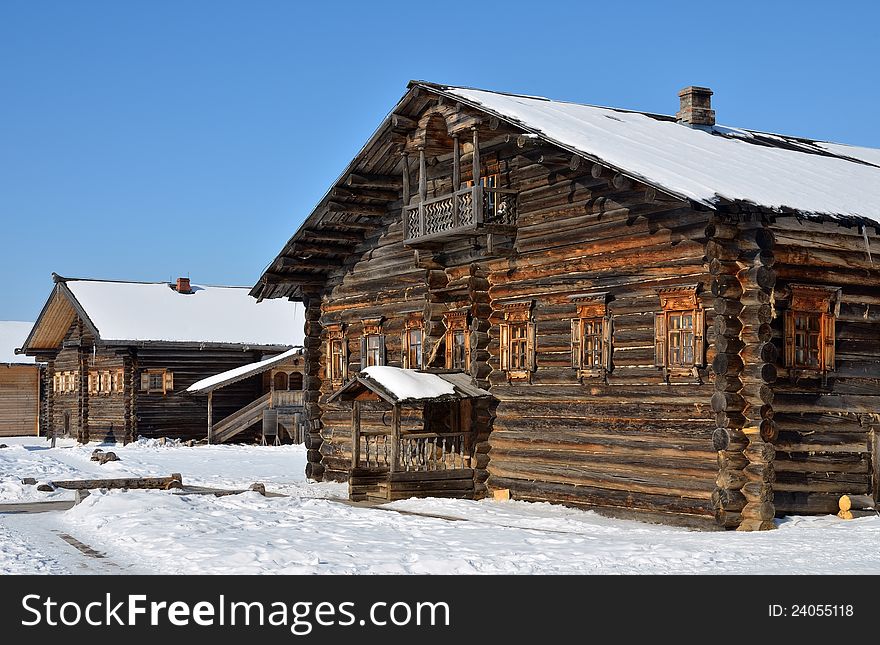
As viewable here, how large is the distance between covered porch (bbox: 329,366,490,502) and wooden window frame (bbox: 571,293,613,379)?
266 cm

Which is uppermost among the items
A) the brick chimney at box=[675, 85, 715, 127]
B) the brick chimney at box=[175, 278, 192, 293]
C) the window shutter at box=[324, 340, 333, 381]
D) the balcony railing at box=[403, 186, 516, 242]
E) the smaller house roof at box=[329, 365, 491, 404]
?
the brick chimney at box=[675, 85, 715, 127]

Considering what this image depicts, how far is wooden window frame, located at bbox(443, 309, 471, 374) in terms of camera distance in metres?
24.3

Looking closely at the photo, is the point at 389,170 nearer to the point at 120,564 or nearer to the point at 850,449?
the point at 850,449

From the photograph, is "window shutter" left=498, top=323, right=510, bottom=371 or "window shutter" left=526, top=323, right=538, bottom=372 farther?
"window shutter" left=498, top=323, right=510, bottom=371

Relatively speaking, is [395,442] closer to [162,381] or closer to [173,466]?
[173,466]

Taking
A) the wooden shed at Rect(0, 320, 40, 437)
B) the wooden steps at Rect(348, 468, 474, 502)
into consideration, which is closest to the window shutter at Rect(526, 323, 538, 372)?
the wooden steps at Rect(348, 468, 474, 502)

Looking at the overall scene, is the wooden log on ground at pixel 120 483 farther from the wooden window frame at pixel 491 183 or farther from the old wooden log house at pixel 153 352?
the old wooden log house at pixel 153 352

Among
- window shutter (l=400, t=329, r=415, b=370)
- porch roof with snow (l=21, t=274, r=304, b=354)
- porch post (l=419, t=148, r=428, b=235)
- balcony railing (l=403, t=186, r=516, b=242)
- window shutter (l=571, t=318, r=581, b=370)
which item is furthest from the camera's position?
porch roof with snow (l=21, t=274, r=304, b=354)

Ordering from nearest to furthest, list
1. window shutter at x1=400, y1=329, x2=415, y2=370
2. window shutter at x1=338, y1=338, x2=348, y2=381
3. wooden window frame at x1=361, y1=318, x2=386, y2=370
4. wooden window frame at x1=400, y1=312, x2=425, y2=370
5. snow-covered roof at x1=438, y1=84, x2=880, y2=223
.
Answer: snow-covered roof at x1=438, y1=84, x2=880, y2=223 < wooden window frame at x1=400, y1=312, x2=425, y2=370 < window shutter at x1=400, y1=329, x2=415, y2=370 < wooden window frame at x1=361, y1=318, x2=386, y2=370 < window shutter at x1=338, y1=338, x2=348, y2=381

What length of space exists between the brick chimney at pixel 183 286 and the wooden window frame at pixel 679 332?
37908 mm

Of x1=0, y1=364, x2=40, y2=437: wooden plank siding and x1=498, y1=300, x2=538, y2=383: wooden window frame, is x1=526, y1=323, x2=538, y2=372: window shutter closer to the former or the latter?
x1=498, y1=300, x2=538, y2=383: wooden window frame

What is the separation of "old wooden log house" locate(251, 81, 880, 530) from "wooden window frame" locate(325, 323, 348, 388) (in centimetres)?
128

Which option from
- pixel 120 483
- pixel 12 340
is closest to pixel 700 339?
pixel 120 483

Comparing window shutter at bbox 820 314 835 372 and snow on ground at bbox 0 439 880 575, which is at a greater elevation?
window shutter at bbox 820 314 835 372
